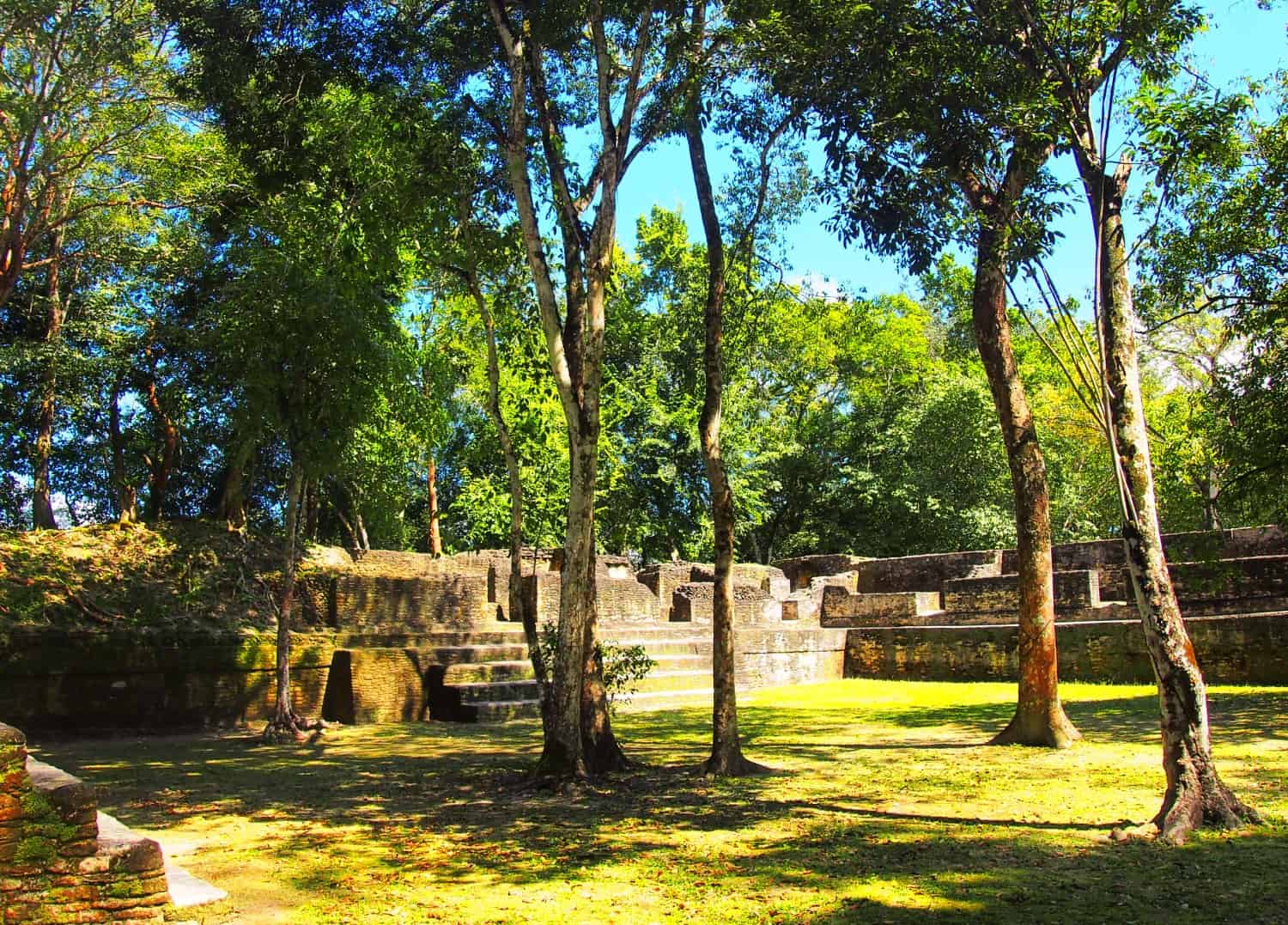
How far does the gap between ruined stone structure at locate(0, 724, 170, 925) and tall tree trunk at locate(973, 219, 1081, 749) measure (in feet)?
24.3

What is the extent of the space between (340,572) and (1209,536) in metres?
11.7

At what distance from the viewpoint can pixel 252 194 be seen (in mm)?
14070

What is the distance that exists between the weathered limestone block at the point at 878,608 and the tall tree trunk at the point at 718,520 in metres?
11.4

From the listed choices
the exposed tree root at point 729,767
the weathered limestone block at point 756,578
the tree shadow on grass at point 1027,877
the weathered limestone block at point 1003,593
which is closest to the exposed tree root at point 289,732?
the exposed tree root at point 729,767

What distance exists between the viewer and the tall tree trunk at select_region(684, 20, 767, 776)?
797cm

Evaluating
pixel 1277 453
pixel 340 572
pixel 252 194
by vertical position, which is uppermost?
pixel 252 194

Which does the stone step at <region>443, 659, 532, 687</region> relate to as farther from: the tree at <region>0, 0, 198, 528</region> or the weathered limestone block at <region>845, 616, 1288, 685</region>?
the tree at <region>0, 0, 198, 528</region>

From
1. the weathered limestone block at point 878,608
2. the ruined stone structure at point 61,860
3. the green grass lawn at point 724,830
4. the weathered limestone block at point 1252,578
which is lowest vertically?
the green grass lawn at point 724,830

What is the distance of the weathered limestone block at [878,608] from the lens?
743 inches

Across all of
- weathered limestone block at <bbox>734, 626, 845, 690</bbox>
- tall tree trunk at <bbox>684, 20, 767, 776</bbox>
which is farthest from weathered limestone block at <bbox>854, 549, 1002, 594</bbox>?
tall tree trunk at <bbox>684, 20, 767, 776</bbox>

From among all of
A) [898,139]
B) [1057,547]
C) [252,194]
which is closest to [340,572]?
[252,194]

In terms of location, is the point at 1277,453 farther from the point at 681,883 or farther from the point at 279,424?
the point at 279,424

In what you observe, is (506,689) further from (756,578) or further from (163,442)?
(756,578)

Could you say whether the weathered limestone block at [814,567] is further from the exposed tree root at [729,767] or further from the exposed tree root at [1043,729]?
the exposed tree root at [729,767]
